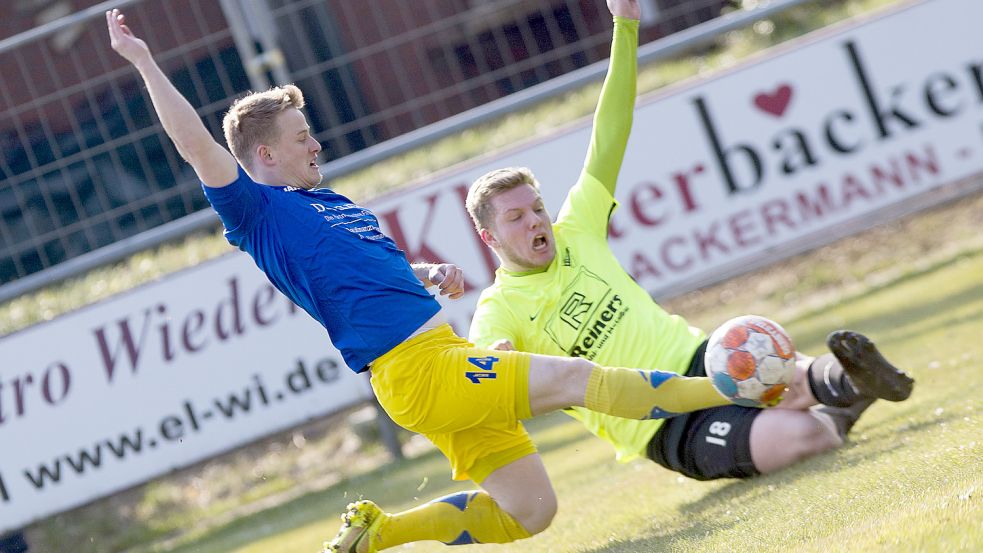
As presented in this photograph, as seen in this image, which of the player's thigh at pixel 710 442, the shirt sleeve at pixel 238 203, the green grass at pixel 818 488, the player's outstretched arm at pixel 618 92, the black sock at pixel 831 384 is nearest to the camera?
the green grass at pixel 818 488

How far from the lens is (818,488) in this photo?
4.85 m

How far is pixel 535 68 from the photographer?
10703 millimetres

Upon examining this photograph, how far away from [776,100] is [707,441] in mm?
5019

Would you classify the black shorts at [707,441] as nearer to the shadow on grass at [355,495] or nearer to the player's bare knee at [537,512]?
the player's bare knee at [537,512]

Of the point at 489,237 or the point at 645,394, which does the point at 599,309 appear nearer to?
the point at 489,237

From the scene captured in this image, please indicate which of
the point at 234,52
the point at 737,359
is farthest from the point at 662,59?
the point at 737,359

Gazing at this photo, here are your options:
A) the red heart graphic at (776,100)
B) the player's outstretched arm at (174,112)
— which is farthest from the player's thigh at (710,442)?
the red heart graphic at (776,100)

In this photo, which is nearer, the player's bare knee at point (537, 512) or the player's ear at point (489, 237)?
the player's bare knee at point (537, 512)

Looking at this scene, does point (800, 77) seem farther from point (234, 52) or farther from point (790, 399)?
point (790, 399)

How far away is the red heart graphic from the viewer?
10016 mm

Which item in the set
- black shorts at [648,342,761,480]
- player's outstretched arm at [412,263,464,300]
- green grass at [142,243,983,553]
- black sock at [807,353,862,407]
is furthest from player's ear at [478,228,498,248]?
black sock at [807,353,862,407]

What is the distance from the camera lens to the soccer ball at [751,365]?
15.7 ft

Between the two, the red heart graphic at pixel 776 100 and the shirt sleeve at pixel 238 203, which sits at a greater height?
the shirt sleeve at pixel 238 203

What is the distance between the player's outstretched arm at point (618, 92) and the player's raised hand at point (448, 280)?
106 centimetres
